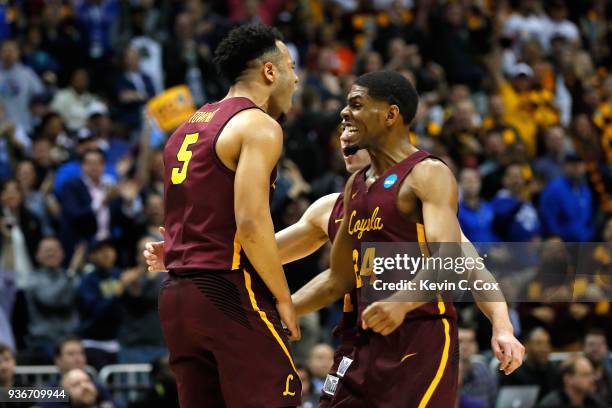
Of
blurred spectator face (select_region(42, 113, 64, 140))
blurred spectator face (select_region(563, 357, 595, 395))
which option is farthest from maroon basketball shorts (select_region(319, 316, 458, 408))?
blurred spectator face (select_region(42, 113, 64, 140))

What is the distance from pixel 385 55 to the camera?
693 inches

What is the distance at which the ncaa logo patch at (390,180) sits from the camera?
5.97 m

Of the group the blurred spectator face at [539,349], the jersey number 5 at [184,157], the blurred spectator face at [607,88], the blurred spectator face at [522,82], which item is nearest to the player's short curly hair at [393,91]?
the jersey number 5 at [184,157]

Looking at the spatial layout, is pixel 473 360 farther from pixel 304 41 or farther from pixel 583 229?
pixel 304 41

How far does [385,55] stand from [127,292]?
7.31 meters


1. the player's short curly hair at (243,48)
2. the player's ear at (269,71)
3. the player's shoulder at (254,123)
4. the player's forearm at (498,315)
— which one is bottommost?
the player's forearm at (498,315)

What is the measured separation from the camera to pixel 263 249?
5582 millimetres

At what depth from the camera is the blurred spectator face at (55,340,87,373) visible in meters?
10.4

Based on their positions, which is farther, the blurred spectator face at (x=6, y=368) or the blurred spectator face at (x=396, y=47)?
the blurred spectator face at (x=396, y=47)

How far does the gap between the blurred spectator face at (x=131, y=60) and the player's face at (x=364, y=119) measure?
9.87 m

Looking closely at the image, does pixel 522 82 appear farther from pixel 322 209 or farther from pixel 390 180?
pixel 390 180

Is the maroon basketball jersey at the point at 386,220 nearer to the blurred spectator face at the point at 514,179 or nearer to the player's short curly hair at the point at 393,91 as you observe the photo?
the player's short curly hair at the point at 393,91

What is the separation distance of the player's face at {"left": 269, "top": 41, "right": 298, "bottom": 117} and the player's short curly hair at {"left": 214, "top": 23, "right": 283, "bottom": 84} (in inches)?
2.8

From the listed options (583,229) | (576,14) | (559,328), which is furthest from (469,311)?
(576,14)
